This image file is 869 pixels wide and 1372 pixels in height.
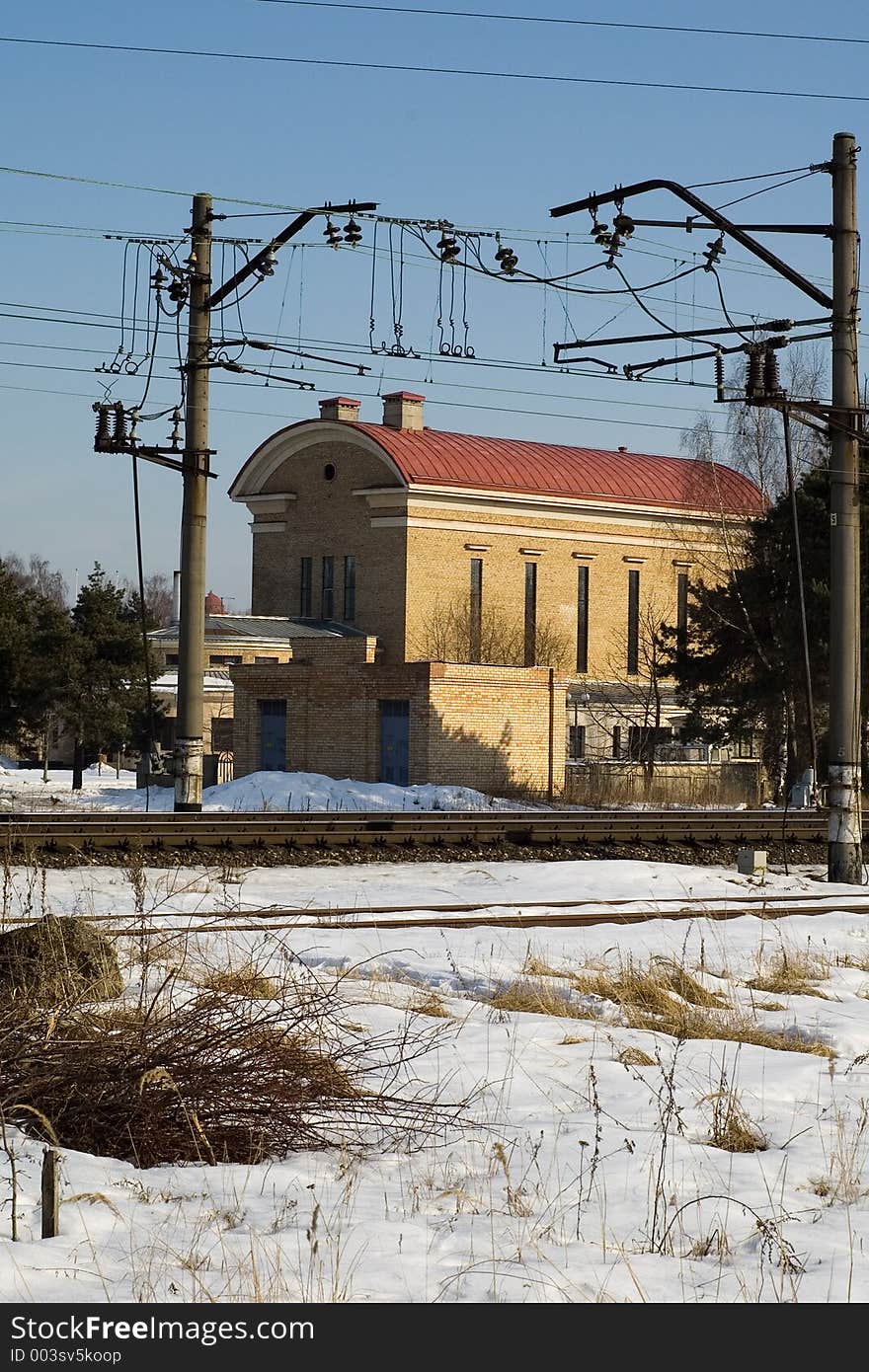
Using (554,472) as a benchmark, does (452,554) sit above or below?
below

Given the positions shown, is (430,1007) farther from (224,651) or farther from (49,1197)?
(224,651)

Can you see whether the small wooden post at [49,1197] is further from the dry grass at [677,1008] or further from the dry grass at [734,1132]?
the dry grass at [677,1008]

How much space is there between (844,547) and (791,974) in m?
9.09

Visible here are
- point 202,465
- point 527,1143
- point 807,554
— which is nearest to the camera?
point 527,1143

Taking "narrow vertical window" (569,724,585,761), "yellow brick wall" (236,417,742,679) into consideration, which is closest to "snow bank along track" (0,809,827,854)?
"narrow vertical window" (569,724,585,761)

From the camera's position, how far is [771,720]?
40.6m

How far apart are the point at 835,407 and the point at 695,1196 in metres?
14.5

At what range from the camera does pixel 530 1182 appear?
6109 mm

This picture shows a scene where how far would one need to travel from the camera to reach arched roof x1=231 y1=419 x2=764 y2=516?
58344 mm

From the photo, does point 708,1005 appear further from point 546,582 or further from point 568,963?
point 546,582

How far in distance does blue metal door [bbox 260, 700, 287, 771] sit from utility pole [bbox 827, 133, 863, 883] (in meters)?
26.9

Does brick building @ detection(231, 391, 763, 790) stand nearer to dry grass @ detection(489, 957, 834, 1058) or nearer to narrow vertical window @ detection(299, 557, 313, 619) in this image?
narrow vertical window @ detection(299, 557, 313, 619)

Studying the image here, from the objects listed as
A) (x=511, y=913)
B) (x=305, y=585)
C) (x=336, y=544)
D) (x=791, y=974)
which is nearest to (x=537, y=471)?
(x=336, y=544)
